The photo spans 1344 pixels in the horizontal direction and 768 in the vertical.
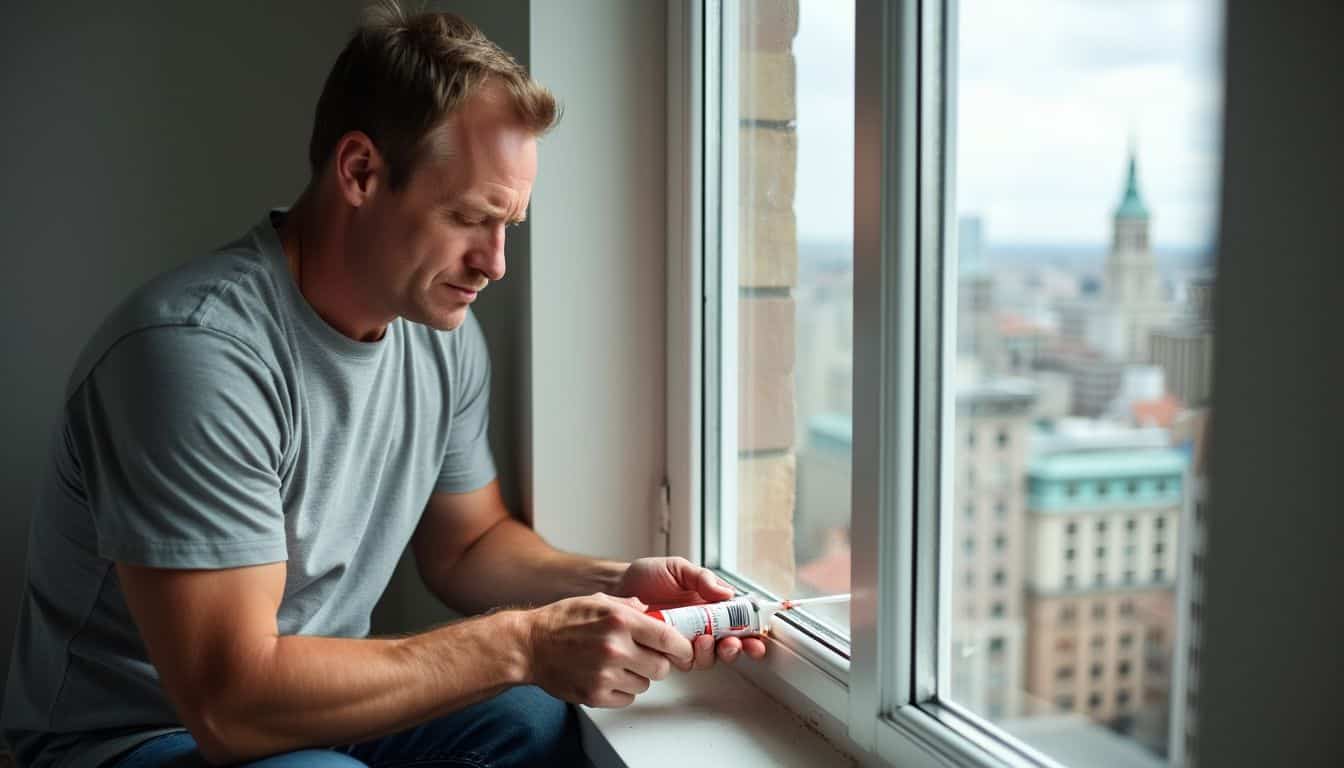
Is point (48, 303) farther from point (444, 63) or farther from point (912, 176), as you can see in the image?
point (912, 176)

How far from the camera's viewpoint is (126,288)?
172cm

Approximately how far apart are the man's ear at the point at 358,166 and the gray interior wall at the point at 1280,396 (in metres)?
0.86

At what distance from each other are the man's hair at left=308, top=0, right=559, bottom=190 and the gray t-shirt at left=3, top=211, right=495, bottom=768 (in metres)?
0.17

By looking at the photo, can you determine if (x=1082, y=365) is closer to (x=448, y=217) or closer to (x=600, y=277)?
(x=448, y=217)

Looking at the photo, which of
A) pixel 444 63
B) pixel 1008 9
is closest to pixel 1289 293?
pixel 1008 9

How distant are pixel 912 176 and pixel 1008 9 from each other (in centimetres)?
15

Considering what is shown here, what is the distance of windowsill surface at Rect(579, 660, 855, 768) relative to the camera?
3.57 feet

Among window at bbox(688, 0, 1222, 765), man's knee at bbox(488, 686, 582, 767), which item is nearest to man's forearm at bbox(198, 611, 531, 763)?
man's knee at bbox(488, 686, 582, 767)

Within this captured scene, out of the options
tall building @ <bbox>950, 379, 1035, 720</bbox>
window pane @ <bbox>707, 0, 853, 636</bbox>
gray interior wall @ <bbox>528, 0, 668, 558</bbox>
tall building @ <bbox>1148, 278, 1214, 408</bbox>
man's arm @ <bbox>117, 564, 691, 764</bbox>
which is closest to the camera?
tall building @ <bbox>1148, 278, 1214, 408</bbox>

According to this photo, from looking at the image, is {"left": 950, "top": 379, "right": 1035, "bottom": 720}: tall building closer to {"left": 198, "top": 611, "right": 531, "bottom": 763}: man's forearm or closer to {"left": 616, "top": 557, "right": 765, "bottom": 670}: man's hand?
{"left": 616, "top": 557, "right": 765, "bottom": 670}: man's hand

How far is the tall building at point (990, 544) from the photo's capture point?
868mm

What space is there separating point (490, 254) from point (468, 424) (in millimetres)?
334

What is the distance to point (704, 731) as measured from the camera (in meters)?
1.16

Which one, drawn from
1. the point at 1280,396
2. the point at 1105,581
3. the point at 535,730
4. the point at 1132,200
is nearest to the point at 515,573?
the point at 535,730
